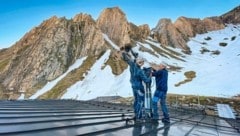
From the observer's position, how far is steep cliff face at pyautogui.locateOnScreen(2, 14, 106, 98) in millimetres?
103625

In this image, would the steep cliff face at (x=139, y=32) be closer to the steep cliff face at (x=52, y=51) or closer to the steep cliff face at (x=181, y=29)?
the steep cliff face at (x=181, y=29)

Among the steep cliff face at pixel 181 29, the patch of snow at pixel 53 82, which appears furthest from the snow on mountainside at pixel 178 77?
the steep cliff face at pixel 181 29

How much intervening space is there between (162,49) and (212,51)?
23.6 metres

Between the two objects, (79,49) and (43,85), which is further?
(79,49)

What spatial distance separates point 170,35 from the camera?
144 metres

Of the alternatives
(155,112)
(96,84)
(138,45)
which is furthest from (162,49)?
(155,112)

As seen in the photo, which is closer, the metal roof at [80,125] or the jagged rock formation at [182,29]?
the metal roof at [80,125]

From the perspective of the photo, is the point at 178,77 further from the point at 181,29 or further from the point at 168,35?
the point at 181,29

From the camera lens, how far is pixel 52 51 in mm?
109938

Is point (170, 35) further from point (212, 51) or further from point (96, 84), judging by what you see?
point (96, 84)

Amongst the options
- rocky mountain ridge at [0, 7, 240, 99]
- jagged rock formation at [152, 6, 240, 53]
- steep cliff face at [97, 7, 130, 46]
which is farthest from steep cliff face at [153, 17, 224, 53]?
steep cliff face at [97, 7, 130, 46]

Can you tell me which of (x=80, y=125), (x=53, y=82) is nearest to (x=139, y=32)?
(x=53, y=82)

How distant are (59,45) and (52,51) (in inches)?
126

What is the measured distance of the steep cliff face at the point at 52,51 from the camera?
10362 cm
